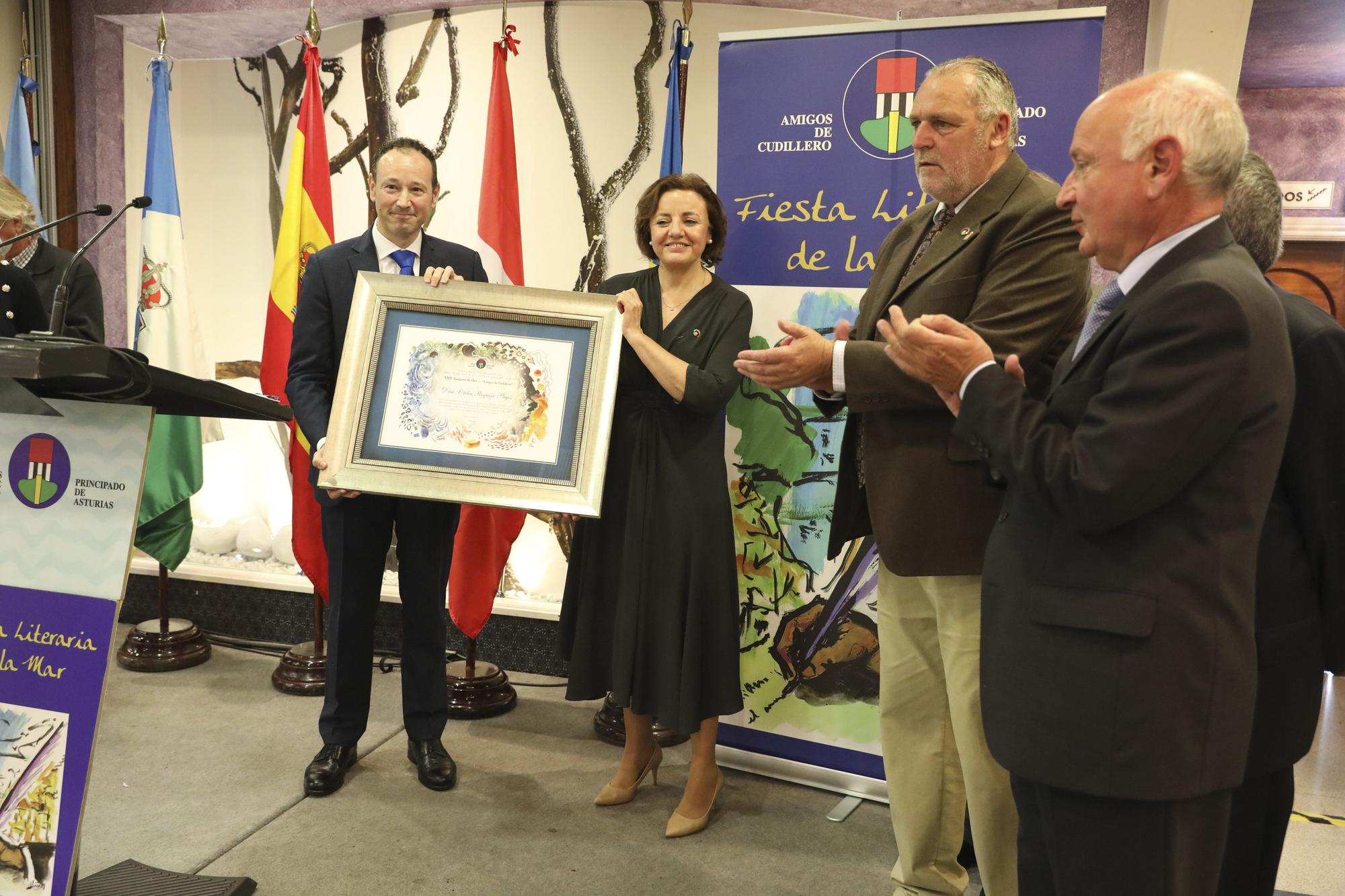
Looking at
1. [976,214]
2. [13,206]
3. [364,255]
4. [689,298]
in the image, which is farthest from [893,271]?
[13,206]

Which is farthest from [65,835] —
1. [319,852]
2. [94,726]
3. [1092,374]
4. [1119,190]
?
[1119,190]

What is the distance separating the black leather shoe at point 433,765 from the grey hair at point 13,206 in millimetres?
1953

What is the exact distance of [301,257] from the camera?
12.5 ft

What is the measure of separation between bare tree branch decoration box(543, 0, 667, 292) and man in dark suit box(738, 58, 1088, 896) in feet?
7.42

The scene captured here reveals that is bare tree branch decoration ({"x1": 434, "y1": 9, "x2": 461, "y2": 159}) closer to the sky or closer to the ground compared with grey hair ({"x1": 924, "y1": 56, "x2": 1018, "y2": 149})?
closer to the sky

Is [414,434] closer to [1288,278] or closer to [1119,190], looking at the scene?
[1119,190]

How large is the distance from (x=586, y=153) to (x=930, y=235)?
2.39m

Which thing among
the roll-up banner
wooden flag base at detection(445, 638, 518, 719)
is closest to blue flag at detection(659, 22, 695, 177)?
the roll-up banner

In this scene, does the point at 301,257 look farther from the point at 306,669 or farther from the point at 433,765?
the point at 433,765

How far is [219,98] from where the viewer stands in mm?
4660

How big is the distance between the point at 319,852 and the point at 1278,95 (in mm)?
6765

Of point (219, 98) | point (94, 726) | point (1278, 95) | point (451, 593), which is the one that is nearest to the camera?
point (94, 726)

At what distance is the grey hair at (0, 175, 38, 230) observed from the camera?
3016mm

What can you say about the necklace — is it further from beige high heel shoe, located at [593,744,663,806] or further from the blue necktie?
→ beige high heel shoe, located at [593,744,663,806]
